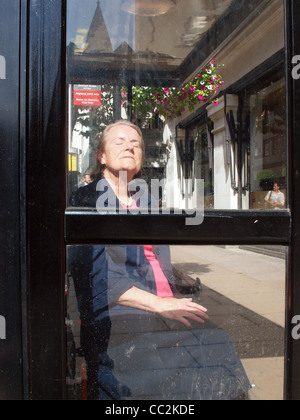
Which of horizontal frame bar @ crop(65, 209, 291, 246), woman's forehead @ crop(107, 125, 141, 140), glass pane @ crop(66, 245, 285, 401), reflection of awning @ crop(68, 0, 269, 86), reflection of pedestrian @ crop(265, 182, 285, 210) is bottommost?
glass pane @ crop(66, 245, 285, 401)

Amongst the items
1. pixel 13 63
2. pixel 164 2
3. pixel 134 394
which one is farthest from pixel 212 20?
pixel 134 394

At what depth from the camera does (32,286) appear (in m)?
0.87

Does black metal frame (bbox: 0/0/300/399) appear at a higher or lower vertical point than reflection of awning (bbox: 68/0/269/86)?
lower

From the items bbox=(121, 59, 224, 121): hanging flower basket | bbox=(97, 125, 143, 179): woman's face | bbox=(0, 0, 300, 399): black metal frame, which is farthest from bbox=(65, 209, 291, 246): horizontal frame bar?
bbox=(121, 59, 224, 121): hanging flower basket

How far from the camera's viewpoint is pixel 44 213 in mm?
877

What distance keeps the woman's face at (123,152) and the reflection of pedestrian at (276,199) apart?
358 millimetres

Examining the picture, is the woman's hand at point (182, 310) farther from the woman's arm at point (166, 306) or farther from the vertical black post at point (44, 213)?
the vertical black post at point (44, 213)

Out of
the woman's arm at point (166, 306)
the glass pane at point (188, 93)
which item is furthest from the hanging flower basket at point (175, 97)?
the woman's arm at point (166, 306)

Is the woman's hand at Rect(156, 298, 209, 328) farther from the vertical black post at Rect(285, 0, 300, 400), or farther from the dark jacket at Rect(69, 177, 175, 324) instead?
the vertical black post at Rect(285, 0, 300, 400)

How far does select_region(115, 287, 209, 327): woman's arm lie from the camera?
101 centimetres

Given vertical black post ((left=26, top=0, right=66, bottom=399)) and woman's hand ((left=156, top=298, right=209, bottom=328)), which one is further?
woman's hand ((left=156, top=298, right=209, bottom=328))

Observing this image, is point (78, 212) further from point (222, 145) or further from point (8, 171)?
point (222, 145)

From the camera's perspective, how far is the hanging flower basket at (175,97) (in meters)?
1.04

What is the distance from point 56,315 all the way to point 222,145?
0.70 m
